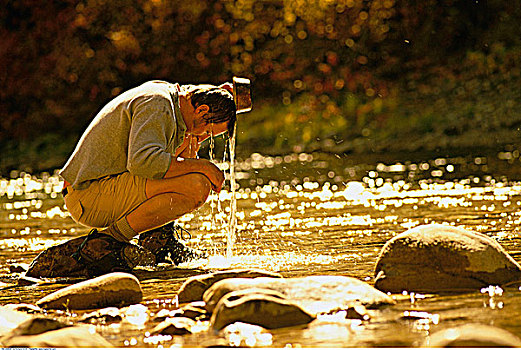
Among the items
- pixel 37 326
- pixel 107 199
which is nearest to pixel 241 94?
pixel 107 199

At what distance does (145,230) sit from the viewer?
5.04 metres

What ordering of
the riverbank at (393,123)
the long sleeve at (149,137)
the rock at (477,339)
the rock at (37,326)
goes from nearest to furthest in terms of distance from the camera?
the rock at (477,339), the rock at (37,326), the long sleeve at (149,137), the riverbank at (393,123)

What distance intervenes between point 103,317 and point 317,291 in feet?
2.80

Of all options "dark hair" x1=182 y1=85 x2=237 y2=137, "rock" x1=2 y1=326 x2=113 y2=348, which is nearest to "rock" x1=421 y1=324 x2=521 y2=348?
"rock" x1=2 y1=326 x2=113 y2=348

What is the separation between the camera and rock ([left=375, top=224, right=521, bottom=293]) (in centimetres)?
393

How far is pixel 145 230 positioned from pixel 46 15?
56.5ft

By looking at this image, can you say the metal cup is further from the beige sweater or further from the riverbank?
the riverbank

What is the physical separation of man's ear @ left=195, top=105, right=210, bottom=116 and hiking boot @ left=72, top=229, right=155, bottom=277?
0.79 m

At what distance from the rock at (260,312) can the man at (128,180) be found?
4.99 feet

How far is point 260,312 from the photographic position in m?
3.35

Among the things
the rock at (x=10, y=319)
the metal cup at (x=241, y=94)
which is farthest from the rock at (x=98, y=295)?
the metal cup at (x=241, y=94)

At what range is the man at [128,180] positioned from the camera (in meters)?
4.87

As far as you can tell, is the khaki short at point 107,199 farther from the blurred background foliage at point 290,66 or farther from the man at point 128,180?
the blurred background foliage at point 290,66

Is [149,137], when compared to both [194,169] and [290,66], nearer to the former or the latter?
[194,169]
